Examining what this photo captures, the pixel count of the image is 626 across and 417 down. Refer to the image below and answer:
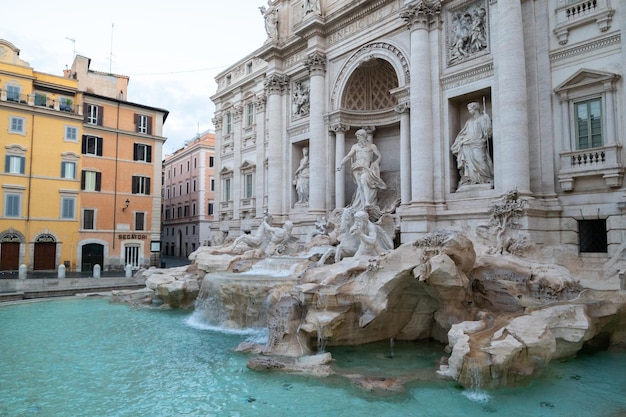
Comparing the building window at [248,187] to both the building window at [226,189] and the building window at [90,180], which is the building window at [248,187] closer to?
the building window at [226,189]

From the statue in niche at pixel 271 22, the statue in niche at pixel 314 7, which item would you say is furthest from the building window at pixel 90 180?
the statue in niche at pixel 314 7

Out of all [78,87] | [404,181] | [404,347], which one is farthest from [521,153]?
[78,87]

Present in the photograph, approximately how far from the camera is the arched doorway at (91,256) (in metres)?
28.2

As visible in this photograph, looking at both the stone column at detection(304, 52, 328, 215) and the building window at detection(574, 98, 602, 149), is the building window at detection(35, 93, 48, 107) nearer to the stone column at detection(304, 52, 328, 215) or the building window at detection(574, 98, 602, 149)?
the stone column at detection(304, 52, 328, 215)

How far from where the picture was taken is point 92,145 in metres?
29.2

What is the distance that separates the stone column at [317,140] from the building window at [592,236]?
9.80 m

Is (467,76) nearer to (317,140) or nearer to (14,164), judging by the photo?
(317,140)

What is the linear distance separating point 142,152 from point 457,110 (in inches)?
A: 930

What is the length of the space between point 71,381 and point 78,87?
89.7ft

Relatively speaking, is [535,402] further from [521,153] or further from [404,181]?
[404,181]

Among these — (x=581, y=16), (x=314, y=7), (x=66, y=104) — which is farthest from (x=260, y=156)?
(x=581, y=16)

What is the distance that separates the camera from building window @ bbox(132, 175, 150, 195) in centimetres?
3075

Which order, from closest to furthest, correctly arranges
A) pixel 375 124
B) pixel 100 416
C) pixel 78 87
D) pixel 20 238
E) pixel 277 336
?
pixel 100 416
pixel 277 336
pixel 375 124
pixel 20 238
pixel 78 87

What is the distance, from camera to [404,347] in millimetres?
9688
